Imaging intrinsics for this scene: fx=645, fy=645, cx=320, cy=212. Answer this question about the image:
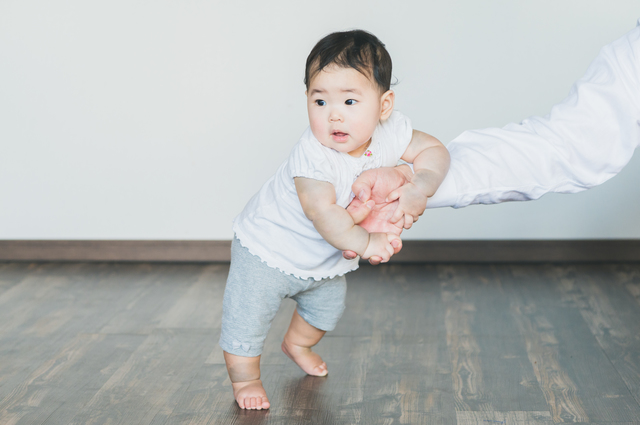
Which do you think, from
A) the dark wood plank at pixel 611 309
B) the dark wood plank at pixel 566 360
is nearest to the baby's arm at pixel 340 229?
the dark wood plank at pixel 566 360

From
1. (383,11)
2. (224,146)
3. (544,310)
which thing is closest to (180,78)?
(224,146)

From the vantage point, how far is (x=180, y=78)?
2.12 metres

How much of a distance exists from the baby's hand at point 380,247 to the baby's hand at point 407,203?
35mm

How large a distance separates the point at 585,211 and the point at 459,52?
68 centimetres

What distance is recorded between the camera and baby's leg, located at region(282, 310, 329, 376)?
1393 millimetres

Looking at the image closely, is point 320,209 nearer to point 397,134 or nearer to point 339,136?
point 339,136

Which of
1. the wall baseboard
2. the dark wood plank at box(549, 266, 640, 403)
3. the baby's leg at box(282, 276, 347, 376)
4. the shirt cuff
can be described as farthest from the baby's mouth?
the wall baseboard

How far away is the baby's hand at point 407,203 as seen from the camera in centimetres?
105

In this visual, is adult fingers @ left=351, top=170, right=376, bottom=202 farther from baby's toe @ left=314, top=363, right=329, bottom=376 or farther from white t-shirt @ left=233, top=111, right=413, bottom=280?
baby's toe @ left=314, top=363, right=329, bottom=376

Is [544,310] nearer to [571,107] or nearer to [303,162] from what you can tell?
[571,107]

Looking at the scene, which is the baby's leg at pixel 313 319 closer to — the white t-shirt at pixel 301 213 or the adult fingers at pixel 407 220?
the white t-shirt at pixel 301 213

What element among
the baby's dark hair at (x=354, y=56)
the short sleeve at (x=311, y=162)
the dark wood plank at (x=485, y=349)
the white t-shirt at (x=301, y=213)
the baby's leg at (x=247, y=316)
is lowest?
the dark wood plank at (x=485, y=349)

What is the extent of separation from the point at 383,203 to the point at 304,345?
46 centimetres

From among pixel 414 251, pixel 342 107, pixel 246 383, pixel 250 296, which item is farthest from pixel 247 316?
pixel 414 251
